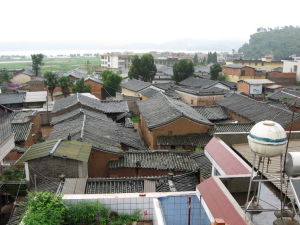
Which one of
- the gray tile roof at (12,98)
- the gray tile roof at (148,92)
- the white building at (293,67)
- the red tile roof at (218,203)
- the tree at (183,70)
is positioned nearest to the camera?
the red tile roof at (218,203)

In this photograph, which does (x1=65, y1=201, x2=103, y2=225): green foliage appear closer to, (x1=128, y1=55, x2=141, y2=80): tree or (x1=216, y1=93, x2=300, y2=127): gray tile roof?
(x1=216, y1=93, x2=300, y2=127): gray tile roof

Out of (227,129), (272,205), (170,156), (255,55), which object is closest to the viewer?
(272,205)

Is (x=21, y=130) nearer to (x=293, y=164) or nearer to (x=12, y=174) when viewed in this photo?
(x=12, y=174)

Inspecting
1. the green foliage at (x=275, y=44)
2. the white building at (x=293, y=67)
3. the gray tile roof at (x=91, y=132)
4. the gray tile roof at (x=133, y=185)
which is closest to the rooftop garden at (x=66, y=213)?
the gray tile roof at (x=133, y=185)

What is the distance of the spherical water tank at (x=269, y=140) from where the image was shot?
17.0 ft

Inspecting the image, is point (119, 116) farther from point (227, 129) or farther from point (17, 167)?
point (17, 167)

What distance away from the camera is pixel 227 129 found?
Result: 80.3 ft

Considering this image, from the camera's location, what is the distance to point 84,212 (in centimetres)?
815

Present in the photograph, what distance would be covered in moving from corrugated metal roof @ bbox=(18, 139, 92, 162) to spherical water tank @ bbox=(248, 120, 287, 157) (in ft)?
34.9

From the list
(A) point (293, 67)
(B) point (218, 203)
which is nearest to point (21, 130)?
(B) point (218, 203)

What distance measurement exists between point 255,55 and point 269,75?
10006 cm

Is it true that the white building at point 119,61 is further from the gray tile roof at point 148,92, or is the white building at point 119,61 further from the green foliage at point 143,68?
the gray tile roof at point 148,92

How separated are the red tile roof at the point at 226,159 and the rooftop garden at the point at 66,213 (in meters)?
2.78

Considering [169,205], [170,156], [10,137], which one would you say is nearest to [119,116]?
[170,156]
